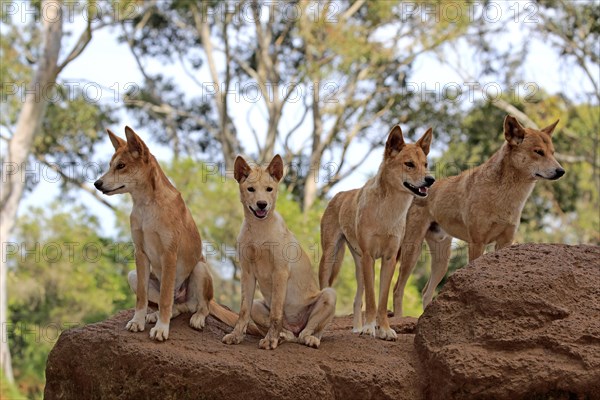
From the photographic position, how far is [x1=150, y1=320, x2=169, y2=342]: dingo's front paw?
25.9 ft

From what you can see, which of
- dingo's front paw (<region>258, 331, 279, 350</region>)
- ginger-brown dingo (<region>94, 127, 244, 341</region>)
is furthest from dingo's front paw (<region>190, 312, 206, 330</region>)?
dingo's front paw (<region>258, 331, 279, 350</region>)

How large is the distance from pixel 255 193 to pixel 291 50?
22.0 m

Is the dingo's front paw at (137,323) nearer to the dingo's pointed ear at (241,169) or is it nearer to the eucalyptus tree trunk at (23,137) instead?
the dingo's pointed ear at (241,169)

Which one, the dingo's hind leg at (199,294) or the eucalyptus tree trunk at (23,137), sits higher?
the eucalyptus tree trunk at (23,137)

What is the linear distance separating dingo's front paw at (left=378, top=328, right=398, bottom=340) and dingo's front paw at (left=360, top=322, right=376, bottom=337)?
0.07 metres

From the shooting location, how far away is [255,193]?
26.3ft

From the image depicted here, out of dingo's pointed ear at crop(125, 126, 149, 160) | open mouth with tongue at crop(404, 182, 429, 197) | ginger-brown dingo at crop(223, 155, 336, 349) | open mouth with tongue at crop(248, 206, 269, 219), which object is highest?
dingo's pointed ear at crop(125, 126, 149, 160)

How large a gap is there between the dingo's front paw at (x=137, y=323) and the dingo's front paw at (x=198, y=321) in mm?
479

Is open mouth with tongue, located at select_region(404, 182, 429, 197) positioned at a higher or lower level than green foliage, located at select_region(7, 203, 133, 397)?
higher

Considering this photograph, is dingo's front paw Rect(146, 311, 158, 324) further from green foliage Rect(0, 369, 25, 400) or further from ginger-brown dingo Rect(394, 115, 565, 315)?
green foliage Rect(0, 369, 25, 400)

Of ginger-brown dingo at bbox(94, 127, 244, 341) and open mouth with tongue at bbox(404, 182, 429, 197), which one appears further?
open mouth with tongue at bbox(404, 182, 429, 197)

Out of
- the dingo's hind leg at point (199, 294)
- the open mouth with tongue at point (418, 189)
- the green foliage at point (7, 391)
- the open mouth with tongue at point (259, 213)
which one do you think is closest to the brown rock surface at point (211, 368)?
the dingo's hind leg at point (199, 294)

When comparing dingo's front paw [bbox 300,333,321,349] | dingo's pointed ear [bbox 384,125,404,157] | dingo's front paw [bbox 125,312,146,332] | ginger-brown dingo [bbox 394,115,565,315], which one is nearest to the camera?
dingo's front paw [bbox 125,312,146,332]

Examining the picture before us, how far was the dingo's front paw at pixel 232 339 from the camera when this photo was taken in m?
8.18
